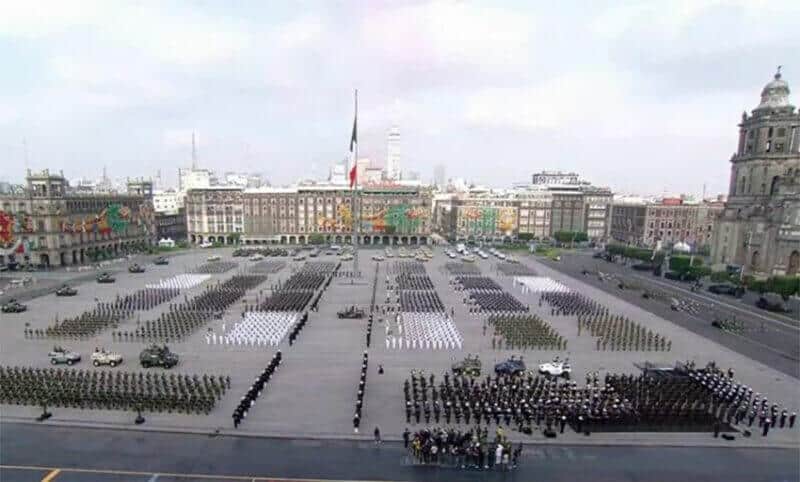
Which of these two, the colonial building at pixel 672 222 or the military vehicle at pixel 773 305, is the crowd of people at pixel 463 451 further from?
the colonial building at pixel 672 222

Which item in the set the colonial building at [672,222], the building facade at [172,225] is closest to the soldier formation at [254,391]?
the building facade at [172,225]

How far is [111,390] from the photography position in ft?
84.0

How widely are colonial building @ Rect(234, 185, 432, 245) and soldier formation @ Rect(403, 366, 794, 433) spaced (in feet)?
296

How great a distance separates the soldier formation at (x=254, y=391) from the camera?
76.0ft

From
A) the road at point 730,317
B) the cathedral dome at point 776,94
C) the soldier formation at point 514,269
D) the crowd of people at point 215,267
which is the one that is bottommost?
the crowd of people at point 215,267

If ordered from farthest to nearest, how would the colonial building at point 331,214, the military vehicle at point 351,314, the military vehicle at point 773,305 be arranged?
the colonial building at point 331,214, the military vehicle at point 773,305, the military vehicle at point 351,314

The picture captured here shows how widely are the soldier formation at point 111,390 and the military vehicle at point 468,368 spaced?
14312 mm

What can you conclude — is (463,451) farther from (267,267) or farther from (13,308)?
(267,267)

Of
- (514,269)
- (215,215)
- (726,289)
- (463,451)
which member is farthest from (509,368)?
(215,215)

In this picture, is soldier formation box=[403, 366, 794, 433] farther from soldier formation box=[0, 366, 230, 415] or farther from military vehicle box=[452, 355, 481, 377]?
soldier formation box=[0, 366, 230, 415]

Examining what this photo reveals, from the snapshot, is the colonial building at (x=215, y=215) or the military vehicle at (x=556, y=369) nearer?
the military vehicle at (x=556, y=369)

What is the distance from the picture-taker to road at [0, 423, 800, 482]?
61.7 ft

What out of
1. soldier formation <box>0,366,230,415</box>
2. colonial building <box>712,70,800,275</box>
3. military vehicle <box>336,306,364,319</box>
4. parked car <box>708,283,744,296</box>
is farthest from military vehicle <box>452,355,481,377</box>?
colonial building <box>712,70,800,275</box>

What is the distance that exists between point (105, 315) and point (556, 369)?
40.5 metres
